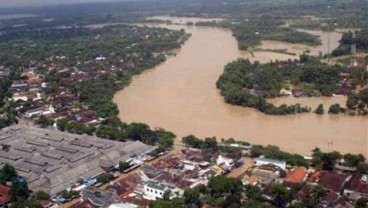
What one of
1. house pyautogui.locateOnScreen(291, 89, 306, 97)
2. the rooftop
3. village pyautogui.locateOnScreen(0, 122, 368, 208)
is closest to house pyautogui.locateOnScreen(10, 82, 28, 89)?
the rooftop

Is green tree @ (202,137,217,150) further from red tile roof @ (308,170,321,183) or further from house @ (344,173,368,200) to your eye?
house @ (344,173,368,200)

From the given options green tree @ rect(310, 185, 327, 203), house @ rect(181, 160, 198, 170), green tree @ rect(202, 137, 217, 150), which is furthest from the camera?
green tree @ rect(202, 137, 217, 150)

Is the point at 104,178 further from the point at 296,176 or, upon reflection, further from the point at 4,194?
the point at 296,176

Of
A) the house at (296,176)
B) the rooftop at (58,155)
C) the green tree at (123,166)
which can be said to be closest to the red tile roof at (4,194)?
the rooftop at (58,155)

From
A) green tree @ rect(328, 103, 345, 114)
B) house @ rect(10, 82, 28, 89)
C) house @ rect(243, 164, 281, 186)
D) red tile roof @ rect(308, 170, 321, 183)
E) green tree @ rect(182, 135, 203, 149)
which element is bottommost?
house @ rect(243, 164, 281, 186)

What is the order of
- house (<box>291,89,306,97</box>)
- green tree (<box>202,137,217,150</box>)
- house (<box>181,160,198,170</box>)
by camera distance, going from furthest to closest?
house (<box>291,89,306,97</box>) → green tree (<box>202,137,217,150</box>) → house (<box>181,160,198,170</box>)

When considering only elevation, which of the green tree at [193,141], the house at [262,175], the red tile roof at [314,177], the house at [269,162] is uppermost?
the green tree at [193,141]

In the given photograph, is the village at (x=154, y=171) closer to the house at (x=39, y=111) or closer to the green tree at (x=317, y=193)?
the green tree at (x=317, y=193)

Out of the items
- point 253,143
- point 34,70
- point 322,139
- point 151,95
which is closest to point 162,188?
point 253,143
